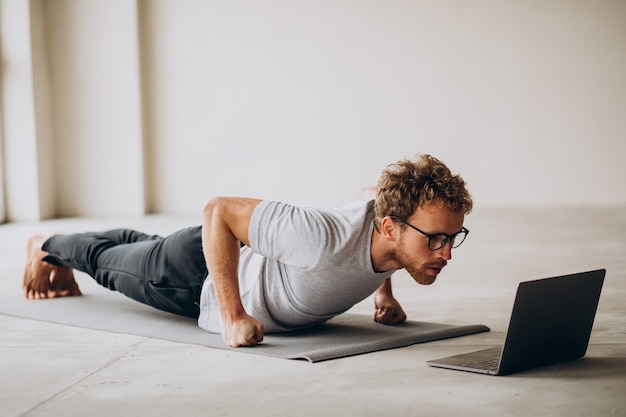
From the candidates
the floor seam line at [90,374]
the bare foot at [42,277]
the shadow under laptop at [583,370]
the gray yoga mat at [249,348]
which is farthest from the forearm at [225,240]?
the bare foot at [42,277]

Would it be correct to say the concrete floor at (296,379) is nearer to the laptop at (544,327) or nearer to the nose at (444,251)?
the laptop at (544,327)

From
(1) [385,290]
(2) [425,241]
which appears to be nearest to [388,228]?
(2) [425,241]

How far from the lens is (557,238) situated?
5902mm

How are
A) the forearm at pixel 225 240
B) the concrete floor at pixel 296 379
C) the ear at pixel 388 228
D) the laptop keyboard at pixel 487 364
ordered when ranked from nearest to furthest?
the concrete floor at pixel 296 379 < the laptop keyboard at pixel 487 364 < the ear at pixel 388 228 < the forearm at pixel 225 240

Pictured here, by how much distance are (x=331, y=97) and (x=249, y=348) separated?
233 inches

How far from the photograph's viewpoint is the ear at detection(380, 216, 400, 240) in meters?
2.56

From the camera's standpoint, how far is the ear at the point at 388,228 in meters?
2.56

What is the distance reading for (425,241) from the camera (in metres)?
2.53

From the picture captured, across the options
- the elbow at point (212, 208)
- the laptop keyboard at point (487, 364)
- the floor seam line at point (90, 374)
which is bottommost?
the laptop keyboard at point (487, 364)

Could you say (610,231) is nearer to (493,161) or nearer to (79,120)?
(493,161)

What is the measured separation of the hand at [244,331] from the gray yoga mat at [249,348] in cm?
3

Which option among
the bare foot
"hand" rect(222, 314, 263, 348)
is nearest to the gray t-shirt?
"hand" rect(222, 314, 263, 348)

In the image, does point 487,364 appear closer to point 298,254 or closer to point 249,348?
point 298,254

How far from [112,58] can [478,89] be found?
11.3ft
